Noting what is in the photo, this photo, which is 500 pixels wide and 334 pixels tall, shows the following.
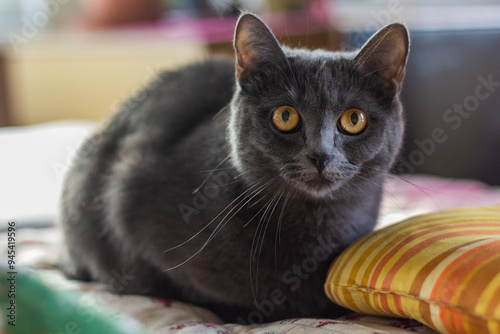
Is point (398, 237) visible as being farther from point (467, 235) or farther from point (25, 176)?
point (25, 176)

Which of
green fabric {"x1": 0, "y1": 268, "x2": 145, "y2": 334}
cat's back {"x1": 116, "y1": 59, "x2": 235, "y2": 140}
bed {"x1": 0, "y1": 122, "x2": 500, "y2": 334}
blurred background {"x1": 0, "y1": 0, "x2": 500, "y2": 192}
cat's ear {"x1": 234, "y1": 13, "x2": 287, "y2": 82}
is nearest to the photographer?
green fabric {"x1": 0, "y1": 268, "x2": 145, "y2": 334}

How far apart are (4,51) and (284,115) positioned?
3.66 m

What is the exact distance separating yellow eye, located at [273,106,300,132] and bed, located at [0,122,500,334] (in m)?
0.26

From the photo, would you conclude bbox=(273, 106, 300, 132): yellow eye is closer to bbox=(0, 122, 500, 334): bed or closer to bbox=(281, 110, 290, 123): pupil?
bbox=(281, 110, 290, 123): pupil

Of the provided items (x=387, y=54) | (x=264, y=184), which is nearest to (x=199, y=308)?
(x=264, y=184)

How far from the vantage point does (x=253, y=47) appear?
1.06 m

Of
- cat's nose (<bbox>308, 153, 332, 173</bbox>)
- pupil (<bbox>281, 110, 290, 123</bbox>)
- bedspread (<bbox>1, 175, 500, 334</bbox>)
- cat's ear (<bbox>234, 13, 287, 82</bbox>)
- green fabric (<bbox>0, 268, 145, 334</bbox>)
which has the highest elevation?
cat's ear (<bbox>234, 13, 287, 82</bbox>)

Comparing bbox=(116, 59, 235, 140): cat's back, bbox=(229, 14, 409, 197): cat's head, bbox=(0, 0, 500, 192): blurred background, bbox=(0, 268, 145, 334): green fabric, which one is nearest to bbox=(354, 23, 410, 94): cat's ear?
bbox=(229, 14, 409, 197): cat's head

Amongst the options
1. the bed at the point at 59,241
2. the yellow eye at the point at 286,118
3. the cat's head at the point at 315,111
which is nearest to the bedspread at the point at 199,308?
the bed at the point at 59,241

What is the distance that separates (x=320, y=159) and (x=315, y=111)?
0.10 metres

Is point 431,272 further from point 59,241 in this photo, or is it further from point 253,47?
point 59,241

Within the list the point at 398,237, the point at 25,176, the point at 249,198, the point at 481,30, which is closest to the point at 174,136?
the point at 249,198

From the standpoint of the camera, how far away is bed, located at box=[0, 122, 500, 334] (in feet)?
3.03

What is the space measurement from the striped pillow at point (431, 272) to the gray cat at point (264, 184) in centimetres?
10
